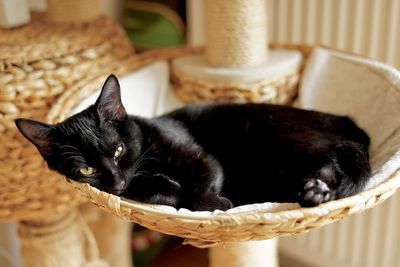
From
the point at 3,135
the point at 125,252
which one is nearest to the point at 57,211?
the point at 3,135

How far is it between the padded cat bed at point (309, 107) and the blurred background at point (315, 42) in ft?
0.40

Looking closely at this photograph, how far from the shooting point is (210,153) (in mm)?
934

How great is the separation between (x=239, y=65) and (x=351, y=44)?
0.32 meters

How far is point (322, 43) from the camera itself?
1321 mm

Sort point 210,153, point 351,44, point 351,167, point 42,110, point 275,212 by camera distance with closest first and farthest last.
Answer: point 275,212
point 351,167
point 210,153
point 42,110
point 351,44

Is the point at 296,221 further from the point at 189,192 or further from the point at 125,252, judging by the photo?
the point at 125,252

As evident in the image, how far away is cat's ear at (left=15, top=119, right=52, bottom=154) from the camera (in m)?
0.79

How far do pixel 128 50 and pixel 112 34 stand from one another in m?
0.06

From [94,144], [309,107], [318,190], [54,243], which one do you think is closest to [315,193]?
[318,190]

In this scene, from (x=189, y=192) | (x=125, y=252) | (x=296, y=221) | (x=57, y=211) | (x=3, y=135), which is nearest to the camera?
(x=296, y=221)

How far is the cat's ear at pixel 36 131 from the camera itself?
794mm

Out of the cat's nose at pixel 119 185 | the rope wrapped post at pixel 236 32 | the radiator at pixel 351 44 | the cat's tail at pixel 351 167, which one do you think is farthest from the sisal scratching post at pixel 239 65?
the cat's nose at pixel 119 185

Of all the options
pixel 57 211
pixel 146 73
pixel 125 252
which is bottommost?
pixel 125 252

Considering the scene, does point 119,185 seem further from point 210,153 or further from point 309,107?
point 309,107
